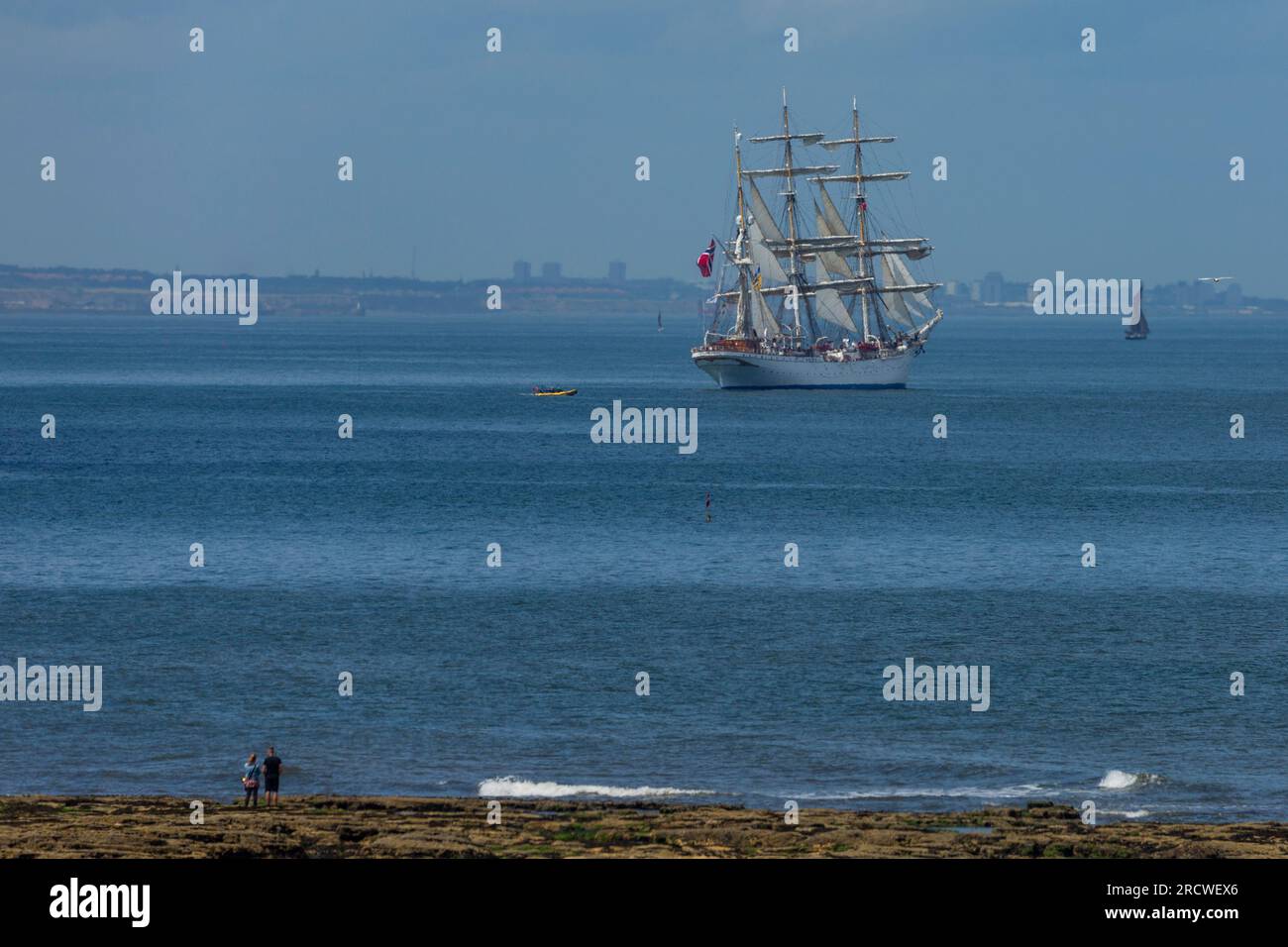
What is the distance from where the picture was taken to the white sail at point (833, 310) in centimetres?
19088

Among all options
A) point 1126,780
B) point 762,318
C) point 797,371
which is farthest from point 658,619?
point 762,318

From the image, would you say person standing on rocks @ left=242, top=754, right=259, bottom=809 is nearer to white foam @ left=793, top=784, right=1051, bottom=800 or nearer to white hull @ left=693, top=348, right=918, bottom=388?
white foam @ left=793, top=784, right=1051, bottom=800

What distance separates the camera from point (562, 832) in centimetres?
3425

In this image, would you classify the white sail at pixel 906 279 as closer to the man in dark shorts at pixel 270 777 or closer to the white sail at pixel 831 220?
the white sail at pixel 831 220

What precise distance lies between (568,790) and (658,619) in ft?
75.6

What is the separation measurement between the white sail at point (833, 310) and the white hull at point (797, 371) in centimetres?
494

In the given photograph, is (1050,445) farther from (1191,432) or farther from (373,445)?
(373,445)

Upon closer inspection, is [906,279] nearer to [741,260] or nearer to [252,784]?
[741,260]

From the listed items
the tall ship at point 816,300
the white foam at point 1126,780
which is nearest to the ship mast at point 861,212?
the tall ship at point 816,300

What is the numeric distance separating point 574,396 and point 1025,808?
151 metres

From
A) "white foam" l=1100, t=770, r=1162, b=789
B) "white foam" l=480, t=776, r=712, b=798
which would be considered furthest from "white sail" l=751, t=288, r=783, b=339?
"white foam" l=480, t=776, r=712, b=798

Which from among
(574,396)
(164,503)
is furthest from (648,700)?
(574,396)

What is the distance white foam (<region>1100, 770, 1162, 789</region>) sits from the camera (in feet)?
136
